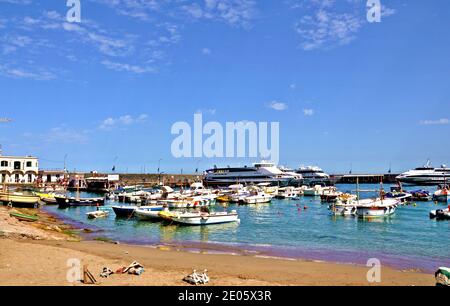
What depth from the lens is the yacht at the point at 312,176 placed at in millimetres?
136625

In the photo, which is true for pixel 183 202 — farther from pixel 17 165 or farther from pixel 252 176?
pixel 252 176

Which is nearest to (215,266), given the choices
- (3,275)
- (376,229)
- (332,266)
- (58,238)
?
(332,266)

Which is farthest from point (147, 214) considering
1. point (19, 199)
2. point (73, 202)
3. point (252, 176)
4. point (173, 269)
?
point (252, 176)

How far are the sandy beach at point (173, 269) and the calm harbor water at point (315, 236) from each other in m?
3.88

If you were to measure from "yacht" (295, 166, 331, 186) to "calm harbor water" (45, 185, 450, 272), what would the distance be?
83.9m

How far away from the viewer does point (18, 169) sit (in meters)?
109

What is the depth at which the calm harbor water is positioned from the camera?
27.9 meters

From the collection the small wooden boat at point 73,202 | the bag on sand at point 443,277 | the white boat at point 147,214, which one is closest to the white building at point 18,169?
the small wooden boat at point 73,202

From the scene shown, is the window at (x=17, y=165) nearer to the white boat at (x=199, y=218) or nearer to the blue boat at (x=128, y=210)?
the blue boat at (x=128, y=210)

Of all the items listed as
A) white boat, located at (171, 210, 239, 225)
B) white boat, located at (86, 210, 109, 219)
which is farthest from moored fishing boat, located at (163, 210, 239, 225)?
white boat, located at (86, 210, 109, 219)

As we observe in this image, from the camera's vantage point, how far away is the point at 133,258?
22766 millimetres

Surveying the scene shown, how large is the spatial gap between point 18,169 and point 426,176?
121 meters
